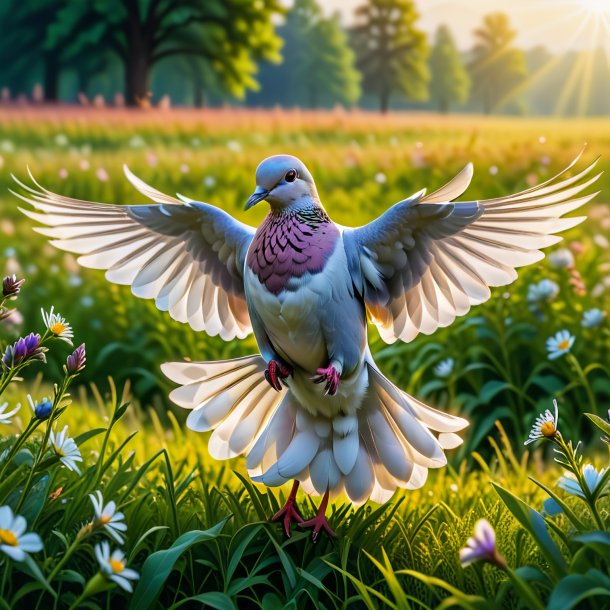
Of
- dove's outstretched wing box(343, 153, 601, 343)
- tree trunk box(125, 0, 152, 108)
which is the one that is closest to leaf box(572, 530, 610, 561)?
dove's outstretched wing box(343, 153, 601, 343)

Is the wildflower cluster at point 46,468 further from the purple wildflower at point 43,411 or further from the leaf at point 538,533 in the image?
the leaf at point 538,533

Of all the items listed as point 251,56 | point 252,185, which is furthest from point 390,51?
point 252,185

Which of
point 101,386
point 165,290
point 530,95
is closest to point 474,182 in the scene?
point 101,386

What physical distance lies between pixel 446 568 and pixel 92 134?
340 inches

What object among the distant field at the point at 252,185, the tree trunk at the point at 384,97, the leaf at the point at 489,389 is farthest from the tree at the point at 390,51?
the leaf at the point at 489,389

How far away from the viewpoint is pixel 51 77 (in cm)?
1716

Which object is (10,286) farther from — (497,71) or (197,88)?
(497,71)

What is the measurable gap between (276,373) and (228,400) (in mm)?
277

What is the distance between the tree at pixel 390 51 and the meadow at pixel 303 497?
65.3 ft

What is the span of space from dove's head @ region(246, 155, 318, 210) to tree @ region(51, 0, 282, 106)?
13.1 meters

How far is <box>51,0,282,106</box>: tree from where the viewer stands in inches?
583

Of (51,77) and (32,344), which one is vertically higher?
(51,77)

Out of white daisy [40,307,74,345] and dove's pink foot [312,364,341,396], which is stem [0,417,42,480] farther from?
dove's pink foot [312,364,341,396]

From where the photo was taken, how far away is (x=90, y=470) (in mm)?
2182
